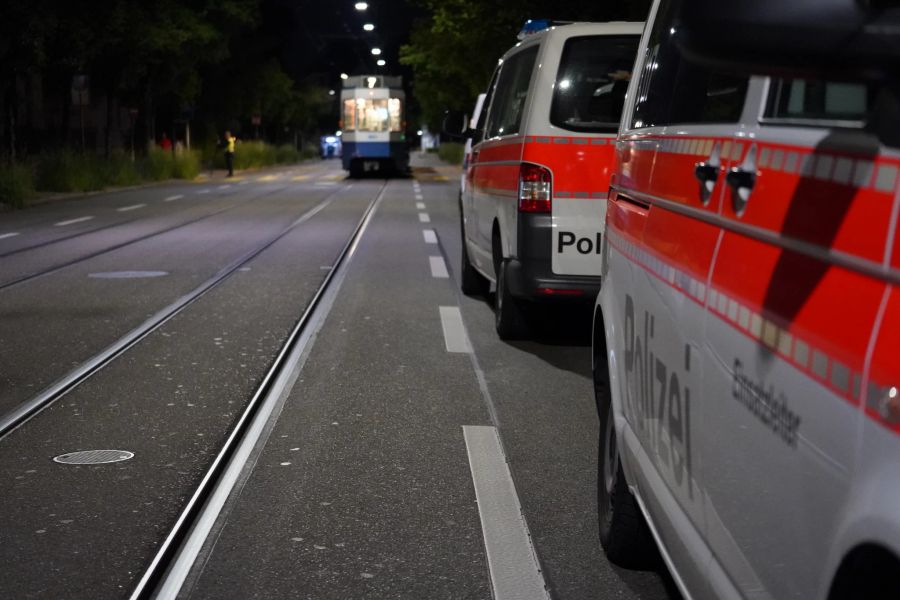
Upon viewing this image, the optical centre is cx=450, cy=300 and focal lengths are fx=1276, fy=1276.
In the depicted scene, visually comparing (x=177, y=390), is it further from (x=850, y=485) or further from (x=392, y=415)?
(x=850, y=485)

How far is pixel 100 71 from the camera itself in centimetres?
4059

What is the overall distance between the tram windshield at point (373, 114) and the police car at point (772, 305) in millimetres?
39460

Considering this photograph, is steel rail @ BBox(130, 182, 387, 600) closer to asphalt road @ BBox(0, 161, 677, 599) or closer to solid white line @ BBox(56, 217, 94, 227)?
asphalt road @ BBox(0, 161, 677, 599)

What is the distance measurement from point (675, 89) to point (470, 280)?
7.72 meters

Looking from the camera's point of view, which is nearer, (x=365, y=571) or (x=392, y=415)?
(x=365, y=571)

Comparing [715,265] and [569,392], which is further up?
[715,265]

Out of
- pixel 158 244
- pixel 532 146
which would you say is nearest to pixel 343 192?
pixel 158 244

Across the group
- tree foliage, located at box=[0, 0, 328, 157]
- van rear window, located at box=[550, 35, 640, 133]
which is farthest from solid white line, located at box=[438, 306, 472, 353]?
tree foliage, located at box=[0, 0, 328, 157]

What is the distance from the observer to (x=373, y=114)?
→ 140 feet

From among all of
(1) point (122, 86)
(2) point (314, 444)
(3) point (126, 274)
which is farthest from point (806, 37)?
(1) point (122, 86)

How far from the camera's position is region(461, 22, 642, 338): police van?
25.0ft

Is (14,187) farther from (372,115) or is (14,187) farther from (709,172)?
(709,172)

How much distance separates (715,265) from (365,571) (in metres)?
1.91

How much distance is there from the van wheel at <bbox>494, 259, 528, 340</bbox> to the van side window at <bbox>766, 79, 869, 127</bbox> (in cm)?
581
